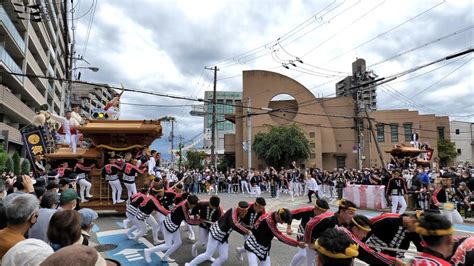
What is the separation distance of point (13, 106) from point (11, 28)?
586 cm

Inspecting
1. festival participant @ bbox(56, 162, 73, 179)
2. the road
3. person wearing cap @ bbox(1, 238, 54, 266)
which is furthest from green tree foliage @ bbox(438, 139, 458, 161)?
person wearing cap @ bbox(1, 238, 54, 266)

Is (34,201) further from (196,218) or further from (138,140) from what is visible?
(138,140)

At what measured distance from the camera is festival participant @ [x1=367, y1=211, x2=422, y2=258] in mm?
4312

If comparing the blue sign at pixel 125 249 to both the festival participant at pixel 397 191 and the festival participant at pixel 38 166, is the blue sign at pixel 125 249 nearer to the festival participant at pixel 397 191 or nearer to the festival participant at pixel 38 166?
the festival participant at pixel 38 166

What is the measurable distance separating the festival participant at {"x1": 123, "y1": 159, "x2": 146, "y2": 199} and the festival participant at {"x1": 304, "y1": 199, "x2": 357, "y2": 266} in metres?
8.07

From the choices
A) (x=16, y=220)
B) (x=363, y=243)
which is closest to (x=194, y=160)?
(x=363, y=243)

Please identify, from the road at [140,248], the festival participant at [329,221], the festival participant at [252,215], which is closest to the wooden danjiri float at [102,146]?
the road at [140,248]

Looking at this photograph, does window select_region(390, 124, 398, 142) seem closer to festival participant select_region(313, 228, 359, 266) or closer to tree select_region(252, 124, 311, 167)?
tree select_region(252, 124, 311, 167)

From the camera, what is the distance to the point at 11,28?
24.6 meters

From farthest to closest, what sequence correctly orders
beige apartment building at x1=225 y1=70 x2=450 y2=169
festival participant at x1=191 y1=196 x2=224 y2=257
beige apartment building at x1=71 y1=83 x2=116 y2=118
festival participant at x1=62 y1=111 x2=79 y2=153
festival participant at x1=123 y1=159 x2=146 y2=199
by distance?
beige apartment building at x1=71 y1=83 x2=116 y2=118
beige apartment building at x1=225 y1=70 x2=450 y2=169
festival participant at x1=62 y1=111 x2=79 y2=153
festival participant at x1=123 y1=159 x2=146 y2=199
festival participant at x1=191 y1=196 x2=224 y2=257

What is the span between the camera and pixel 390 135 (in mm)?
44969

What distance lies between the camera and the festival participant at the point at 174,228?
23.0 ft

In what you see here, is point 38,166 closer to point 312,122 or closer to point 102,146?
point 102,146

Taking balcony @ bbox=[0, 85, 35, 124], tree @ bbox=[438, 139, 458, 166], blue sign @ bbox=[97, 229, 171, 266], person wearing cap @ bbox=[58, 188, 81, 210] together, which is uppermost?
balcony @ bbox=[0, 85, 35, 124]
